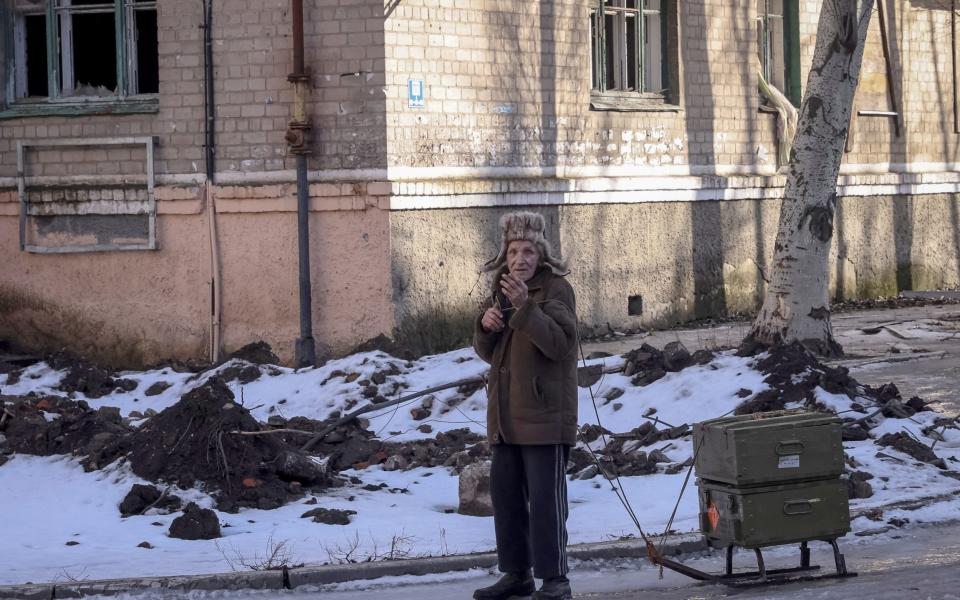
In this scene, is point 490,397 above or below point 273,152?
below

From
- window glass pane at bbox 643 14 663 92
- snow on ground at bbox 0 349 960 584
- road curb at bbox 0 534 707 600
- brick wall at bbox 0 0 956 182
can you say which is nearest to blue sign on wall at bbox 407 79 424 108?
brick wall at bbox 0 0 956 182

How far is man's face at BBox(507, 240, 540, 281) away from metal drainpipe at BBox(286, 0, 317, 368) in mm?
8070

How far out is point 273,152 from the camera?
15125 mm

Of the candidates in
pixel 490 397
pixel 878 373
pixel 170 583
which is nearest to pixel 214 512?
pixel 170 583

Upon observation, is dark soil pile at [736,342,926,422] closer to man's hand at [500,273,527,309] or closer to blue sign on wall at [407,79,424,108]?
man's hand at [500,273,527,309]

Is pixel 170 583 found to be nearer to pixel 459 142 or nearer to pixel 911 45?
pixel 459 142

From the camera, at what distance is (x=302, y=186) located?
14.8m

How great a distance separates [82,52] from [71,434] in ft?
21.8

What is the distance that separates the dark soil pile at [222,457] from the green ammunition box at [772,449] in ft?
10.2

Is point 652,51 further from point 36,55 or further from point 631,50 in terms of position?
point 36,55

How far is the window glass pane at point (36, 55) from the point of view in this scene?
642 inches

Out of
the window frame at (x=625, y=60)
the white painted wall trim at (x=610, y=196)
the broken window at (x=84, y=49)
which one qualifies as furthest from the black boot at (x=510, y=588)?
the window frame at (x=625, y=60)

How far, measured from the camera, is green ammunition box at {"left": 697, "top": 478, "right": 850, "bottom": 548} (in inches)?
283

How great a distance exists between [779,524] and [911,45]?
16620mm
